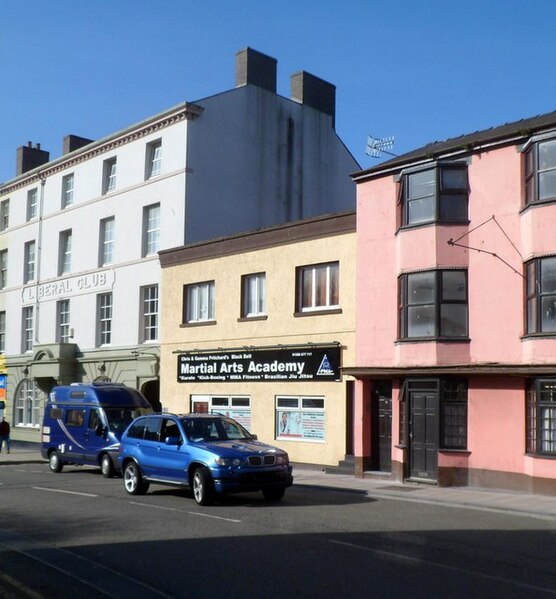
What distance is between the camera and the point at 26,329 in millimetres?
40500

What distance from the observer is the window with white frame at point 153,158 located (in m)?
32.5

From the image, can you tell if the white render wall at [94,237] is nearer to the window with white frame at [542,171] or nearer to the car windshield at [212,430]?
the car windshield at [212,430]

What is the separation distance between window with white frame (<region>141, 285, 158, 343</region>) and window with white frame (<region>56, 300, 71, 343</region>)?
6.30 metres

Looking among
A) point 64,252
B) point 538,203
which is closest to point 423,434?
point 538,203

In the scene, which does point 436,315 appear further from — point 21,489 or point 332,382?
point 21,489

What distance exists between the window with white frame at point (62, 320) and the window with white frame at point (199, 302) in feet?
32.8

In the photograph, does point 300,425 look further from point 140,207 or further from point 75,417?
point 140,207

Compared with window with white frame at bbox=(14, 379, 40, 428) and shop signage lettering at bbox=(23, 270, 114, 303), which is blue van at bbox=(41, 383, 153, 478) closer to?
shop signage lettering at bbox=(23, 270, 114, 303)

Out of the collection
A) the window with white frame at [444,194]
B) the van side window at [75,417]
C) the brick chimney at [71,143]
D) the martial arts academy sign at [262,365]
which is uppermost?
the brick chimney at [71,143]

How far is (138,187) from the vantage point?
1289 inches

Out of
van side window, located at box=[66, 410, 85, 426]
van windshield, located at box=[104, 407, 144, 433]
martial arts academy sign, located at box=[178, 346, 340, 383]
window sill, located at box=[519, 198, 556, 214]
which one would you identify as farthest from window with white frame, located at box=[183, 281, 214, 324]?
window sill, located at box=[519, 198, 556, 214]

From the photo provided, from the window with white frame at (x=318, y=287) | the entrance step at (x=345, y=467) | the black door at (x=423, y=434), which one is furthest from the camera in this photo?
the window with white frame at (x=318, y=287)

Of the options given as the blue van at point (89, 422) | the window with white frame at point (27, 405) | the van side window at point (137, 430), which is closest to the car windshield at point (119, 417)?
the blue van at point (89, 422)

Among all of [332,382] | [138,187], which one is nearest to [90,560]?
[332,382]
